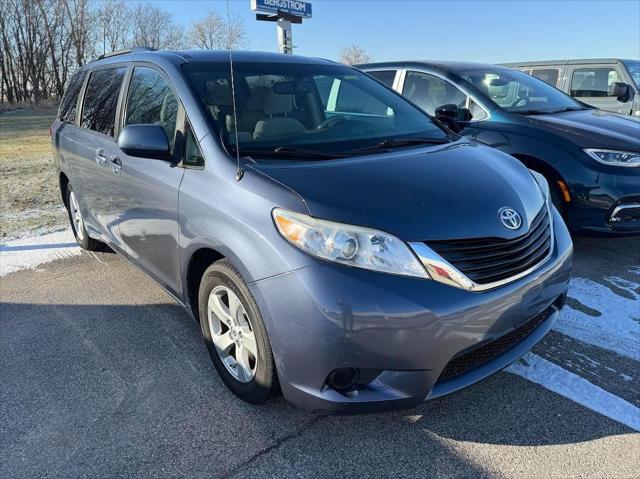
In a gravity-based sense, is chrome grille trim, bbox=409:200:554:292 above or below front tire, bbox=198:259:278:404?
above

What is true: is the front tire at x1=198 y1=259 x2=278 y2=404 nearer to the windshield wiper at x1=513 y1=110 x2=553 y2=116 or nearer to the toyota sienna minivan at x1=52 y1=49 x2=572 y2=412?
the toyota sienna minivan at x1=52 y1=49 x2=572 y2=412

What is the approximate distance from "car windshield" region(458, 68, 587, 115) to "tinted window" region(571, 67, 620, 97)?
150 inches

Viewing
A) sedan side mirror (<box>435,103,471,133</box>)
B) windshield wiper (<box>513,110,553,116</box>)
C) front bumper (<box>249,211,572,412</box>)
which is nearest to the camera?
front bumper (<box>249,211,572,412</box>)

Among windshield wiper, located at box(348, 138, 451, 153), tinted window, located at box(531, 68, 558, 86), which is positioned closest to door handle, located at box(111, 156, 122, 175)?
windshield wiper, located at box(348, 138, 451, 153)

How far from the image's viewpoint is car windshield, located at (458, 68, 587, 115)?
199 inches

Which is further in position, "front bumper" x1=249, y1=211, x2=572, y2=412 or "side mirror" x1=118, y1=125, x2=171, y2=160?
"side mirror" x1=118, y1=125, x2=171, y2=160

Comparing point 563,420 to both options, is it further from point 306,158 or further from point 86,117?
point 86,117

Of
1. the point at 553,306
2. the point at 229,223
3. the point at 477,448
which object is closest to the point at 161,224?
the point at 229,223

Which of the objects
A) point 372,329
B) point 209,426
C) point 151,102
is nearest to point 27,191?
point 151,102

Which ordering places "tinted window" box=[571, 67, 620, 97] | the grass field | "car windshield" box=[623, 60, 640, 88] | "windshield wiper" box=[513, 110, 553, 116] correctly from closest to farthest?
1. "windshield wiper" box=[513, 110, 553, 116]
2. the grass field
3. "car windshield" box=[623, 60, 640, 88]
4. "tinted window" box=[571, 67, 620, 97]

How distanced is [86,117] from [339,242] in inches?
123

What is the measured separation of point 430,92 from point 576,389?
3757 millimetres

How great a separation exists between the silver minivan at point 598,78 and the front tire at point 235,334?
7.93m

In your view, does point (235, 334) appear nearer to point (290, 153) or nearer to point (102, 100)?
point (290, 153)
